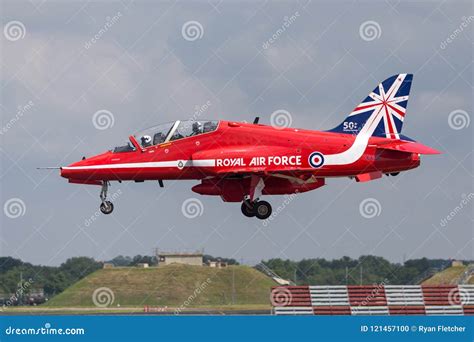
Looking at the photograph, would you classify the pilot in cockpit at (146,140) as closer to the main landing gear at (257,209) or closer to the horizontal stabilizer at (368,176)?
the main landing gear at (257,209)

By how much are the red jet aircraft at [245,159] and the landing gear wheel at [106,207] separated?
42 millimetres

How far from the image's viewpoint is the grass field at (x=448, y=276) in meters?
59.4

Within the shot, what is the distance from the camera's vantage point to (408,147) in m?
58.4

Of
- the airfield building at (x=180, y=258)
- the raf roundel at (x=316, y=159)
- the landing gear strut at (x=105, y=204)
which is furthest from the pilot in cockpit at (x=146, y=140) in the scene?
the raf roundel at (x=316, y=159)

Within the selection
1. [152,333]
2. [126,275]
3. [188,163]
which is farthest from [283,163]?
[152,333]

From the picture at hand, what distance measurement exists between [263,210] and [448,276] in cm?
873

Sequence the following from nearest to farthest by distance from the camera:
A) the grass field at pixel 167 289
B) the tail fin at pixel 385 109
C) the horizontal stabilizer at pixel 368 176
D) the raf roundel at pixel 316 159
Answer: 1. the grass field at pixel 167 289
2. the raf roundel at pixel 316 159
3. the horizontal stabilizer at pixel 368 176
4. the tail fin at pixel 385 109

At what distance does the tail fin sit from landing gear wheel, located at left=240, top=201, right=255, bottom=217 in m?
5.12

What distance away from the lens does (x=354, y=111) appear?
2403 inches

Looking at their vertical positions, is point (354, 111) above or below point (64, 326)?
above

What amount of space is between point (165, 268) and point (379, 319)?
12.4 meters

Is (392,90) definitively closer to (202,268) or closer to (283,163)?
(283,163)

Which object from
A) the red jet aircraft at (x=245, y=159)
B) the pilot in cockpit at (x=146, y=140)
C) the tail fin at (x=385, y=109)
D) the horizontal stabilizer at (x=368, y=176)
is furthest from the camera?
the tail fin at (x=385, y=109)

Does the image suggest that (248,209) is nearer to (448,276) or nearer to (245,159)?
(245,159)
